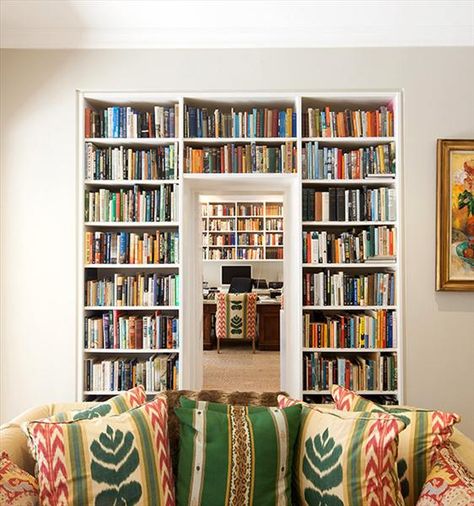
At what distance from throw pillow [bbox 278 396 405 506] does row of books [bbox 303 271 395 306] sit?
1616 mm

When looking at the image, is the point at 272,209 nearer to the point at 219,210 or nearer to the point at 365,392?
the point at 219,210

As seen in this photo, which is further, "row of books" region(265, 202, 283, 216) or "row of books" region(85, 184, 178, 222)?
"row of books" region(265, 202, 283, 216)

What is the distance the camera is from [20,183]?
3.06m

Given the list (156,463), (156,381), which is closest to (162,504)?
(156,463)

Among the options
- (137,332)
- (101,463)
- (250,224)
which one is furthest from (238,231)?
(101,463)

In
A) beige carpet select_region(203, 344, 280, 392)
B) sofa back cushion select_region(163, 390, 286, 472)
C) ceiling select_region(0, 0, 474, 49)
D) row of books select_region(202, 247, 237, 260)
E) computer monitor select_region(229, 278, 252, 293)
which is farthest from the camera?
Answer: row of books select_region(202, 247, 237, 260)

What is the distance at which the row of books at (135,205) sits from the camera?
10.4 feet

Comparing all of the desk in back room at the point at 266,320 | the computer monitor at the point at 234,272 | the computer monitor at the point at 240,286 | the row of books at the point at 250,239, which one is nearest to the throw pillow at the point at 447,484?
the desk in back room at the point at 266,320

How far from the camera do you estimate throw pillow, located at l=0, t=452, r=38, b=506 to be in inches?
52.7

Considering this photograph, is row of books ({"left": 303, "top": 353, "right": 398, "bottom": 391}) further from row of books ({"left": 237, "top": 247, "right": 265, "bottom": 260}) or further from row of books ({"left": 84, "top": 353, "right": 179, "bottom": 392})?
row of books ({"left": 237, "top": 247, "right": 265, "bottom": 260})

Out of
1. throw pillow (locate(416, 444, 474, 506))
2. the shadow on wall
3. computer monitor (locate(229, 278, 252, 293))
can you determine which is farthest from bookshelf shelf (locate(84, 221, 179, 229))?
computer monitor (locate(229, 278, 252, 293))

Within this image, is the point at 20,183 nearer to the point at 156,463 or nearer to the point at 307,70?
the point at 307,70

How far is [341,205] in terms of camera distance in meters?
3.19

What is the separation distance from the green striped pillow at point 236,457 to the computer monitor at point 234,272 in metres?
5.95
